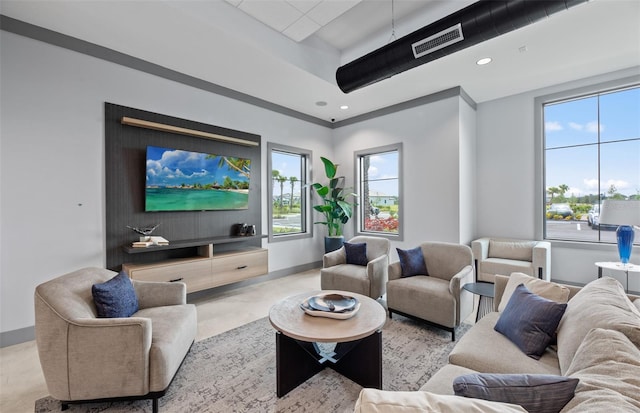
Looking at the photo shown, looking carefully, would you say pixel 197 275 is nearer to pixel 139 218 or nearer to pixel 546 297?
pixel 139 218

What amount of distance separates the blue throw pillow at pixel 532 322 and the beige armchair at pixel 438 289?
894mm

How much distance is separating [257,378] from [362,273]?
1.86 meters

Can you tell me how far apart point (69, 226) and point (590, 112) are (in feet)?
23.9

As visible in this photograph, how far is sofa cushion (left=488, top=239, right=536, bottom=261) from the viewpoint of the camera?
4.38 meters

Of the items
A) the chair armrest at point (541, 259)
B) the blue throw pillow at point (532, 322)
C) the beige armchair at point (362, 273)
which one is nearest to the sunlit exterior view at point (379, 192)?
the beige armchair at point (362, 273)

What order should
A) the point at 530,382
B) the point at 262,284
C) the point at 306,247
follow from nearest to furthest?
the point at 530,382 < the point at 262,284 < the point at 306,247

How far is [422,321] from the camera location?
9.78 feet

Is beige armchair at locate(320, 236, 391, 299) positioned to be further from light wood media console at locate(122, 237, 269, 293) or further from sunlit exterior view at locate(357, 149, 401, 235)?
sunlit exterior view at locate(357, 149, 401, 235)

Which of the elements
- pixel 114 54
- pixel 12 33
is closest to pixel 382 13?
pixel 114 54

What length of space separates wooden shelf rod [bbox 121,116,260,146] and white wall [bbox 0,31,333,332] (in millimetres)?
286

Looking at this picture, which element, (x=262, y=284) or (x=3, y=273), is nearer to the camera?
(x=3, y=273)

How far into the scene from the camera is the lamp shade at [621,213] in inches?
115

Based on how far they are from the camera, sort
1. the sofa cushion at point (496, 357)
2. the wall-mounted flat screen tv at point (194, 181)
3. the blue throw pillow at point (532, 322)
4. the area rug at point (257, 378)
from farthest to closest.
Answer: the wall-mounted flat screen tv at point (194, 181), the area rug at point (257, 378), the blue throw pillow at point (532, 322), the sofa cushion at point (496, 357)

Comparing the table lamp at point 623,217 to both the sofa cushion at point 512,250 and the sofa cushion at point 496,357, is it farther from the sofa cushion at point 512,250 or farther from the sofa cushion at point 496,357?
the sofa cushion at point 496,357
